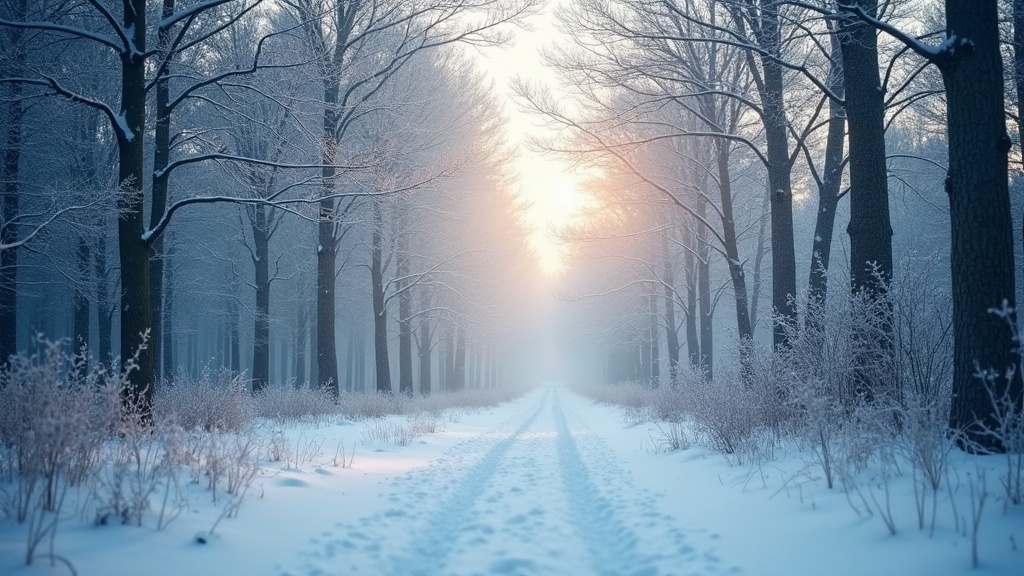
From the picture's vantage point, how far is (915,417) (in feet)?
12.0

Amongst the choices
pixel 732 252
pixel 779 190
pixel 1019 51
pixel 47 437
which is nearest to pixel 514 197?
pixel 732 252

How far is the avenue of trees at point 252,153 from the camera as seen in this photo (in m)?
6.62

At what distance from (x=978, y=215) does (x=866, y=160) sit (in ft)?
7.87

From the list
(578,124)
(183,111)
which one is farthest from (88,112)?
(578,124)

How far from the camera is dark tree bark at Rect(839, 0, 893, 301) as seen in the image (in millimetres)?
6355

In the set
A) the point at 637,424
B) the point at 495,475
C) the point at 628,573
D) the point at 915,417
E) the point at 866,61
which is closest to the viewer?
the point at 628,573

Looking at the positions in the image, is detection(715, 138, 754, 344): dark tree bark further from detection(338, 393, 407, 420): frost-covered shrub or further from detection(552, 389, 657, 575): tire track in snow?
detection(338, 393, 407, 420): frost-covered shrub

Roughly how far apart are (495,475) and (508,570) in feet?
9.53

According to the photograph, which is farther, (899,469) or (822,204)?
(822,204)

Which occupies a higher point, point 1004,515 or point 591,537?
point 1004,515

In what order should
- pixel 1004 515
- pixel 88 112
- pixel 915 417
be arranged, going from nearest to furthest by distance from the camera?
pixel 1004 515 < pixel 915 417 < pixel 88 112

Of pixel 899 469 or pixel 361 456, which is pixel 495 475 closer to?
pixel 361 456

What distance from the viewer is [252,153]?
12.9 meters

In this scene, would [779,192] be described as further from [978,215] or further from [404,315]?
[404,315]
